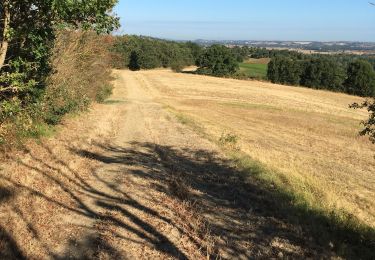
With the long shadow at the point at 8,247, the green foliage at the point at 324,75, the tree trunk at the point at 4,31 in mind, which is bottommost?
the green foliage at the point at 324,75

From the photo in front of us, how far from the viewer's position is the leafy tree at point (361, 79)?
88250 mm

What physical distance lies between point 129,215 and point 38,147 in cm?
751

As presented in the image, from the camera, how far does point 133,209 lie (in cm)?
1028

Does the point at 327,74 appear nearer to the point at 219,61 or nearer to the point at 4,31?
the point at 219,61

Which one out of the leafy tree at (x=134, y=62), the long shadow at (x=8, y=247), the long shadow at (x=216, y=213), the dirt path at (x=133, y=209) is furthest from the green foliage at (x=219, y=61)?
the long shadow at (x=8, y=247)

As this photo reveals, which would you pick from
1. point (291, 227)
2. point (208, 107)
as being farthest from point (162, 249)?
point (208, 107)

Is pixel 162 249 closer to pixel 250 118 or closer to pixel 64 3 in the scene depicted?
pixel 64 3

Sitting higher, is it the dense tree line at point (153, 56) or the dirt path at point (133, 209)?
the dirt path at point (133, 209)

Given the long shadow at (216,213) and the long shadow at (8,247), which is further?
the long shadow at (216,213)

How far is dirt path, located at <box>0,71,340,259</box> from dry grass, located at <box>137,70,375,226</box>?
291 centimetres

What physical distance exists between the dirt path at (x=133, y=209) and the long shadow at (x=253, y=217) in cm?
3

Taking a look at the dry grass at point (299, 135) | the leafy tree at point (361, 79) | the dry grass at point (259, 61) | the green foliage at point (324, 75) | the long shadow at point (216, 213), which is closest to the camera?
the long shadow at point (216, 213)

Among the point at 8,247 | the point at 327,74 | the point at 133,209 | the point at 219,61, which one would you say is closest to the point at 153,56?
the point at 219,61

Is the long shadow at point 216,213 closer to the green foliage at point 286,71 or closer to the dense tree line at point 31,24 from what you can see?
the dense tree line at point 31,24
